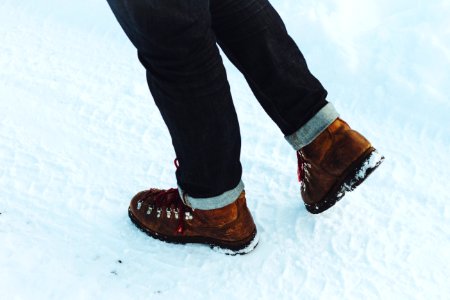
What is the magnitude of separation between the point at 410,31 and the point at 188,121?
1.13m

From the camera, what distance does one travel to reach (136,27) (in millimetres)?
938

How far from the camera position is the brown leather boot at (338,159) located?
1.18 m

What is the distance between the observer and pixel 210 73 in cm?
101

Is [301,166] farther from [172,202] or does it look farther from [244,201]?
[172,202]

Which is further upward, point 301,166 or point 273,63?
point 273,63

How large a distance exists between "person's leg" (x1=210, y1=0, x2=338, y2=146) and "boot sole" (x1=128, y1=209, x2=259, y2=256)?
0.27 meters

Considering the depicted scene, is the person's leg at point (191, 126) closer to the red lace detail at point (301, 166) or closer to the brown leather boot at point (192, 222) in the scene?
the brown leather boot at point (192, 222)

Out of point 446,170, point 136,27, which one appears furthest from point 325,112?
point 446,170

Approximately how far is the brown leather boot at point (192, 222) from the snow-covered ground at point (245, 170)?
0.10 ft

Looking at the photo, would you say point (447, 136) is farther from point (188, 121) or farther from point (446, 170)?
point (188, 121)

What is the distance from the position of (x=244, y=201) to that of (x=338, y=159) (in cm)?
23

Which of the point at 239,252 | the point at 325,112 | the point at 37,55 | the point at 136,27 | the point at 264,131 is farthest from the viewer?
A: the point at 37,55

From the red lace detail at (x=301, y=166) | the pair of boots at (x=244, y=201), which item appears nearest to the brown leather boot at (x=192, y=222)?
the pair of boots at (x=244, y=201)

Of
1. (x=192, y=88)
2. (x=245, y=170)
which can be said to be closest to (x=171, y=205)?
(x=245, y=170)
